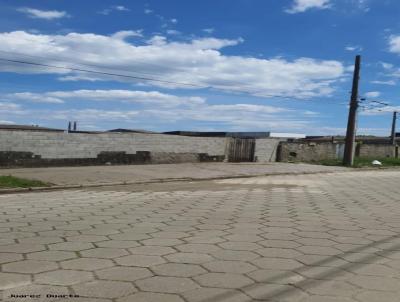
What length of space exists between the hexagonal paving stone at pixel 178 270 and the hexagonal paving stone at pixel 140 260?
135mm

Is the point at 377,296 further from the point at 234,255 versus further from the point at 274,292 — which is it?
the point at 234,255

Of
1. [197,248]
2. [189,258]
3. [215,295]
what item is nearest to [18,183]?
[197,248]

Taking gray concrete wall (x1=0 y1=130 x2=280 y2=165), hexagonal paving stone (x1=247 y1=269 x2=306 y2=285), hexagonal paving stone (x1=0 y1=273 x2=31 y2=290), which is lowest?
hexagonal paving stone (x1=0 y1=273 x2=31 y2=290)

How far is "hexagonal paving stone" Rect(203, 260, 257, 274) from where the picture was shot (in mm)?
4934

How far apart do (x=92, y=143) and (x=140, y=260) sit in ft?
55.4

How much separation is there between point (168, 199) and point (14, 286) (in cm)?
691

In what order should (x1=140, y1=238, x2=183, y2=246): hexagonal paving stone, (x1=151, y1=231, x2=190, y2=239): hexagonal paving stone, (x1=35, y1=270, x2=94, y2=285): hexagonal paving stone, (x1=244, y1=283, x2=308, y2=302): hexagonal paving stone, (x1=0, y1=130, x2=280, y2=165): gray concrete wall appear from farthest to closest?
(x1=0, y1=130, x2=280, y2=165): gray concrete wall
(x1=151, y1=231, x2=190, y2=239): hexagonal paving stone
(x1=140, y1=238, x2=183, y2=246): hexagonal paving stone
(x1=35, y1=270, x2=94, y2=285): hexagonal paving stone
(x1=244, y1=283, x2=308, y2=302): hexagonal paving stone

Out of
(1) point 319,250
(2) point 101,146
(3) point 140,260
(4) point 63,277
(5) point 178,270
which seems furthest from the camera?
(2) point 101,146

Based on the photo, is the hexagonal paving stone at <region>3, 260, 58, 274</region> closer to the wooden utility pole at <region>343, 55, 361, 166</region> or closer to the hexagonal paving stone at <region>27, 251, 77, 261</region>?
the hexagonal paving stone at <region>27, 251, 77, 261</region>

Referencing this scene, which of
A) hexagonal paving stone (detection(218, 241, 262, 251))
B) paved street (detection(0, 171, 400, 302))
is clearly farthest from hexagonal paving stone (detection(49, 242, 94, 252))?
hexagonal paving stone (detection(218, 241, 262, 251))

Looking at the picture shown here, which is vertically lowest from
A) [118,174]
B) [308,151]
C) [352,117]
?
[118,174]

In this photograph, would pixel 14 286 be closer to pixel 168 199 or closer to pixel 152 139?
pixel 168 199

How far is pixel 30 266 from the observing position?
16.1ft

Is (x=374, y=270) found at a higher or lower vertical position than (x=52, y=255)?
higher
